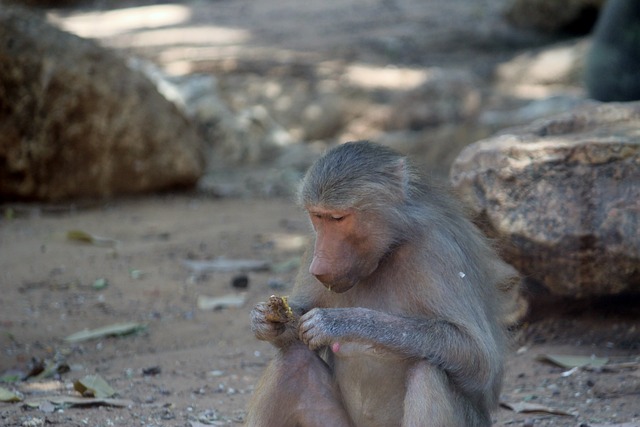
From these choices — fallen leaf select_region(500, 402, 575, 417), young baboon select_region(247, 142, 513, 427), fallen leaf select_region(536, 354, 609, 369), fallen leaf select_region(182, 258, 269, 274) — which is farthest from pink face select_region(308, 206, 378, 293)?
fallen leaf select_region(182, 258, 269, 274)

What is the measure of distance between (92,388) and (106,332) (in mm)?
1297

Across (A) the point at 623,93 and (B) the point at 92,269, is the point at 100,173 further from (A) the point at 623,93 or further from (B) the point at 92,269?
(A) the point at 623,93

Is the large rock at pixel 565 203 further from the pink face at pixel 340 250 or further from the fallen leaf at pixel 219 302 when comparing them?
the fallen leaf at pixel 219 302

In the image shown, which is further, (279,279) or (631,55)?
(631,55)

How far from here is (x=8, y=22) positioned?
9.77 meters

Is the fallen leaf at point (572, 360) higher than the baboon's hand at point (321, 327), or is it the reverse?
the baboon's hand at point (321, 327)

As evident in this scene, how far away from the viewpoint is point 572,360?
5598mm

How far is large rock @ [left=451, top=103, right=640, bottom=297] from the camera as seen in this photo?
5406 millimetres

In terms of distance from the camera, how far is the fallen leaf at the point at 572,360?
18.1 ft

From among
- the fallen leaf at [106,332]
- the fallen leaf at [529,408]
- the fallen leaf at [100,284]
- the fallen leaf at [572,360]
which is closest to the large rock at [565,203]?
the fallen leaf at [572,360]

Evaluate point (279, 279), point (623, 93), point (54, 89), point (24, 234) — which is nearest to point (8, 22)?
point (54, 89)

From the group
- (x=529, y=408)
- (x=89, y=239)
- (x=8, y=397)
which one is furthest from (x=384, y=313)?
(x=89, y=239)

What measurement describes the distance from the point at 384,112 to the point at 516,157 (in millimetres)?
6912

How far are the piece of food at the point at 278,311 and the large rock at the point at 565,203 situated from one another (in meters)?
1.60
